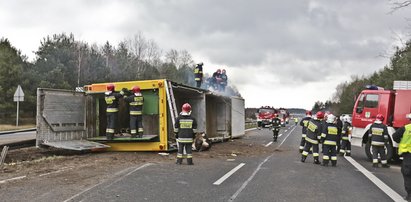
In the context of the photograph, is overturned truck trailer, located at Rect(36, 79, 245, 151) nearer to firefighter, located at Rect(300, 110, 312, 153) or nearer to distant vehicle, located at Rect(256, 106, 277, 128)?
firefighter, located at Rect(300, 110, 312, 153)

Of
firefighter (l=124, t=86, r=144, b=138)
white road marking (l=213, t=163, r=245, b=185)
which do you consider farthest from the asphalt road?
firefighter (l=124, t=86, r=144, b=138)

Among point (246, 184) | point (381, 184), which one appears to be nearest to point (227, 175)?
point (246, 184)

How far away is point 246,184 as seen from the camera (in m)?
7.55

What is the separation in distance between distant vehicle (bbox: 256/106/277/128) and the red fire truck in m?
23.9

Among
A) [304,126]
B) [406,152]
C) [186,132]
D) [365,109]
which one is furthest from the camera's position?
[365,109]

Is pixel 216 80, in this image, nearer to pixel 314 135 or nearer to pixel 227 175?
pixel 314 135

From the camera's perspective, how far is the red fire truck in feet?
39.7

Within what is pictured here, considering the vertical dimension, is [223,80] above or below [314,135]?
above

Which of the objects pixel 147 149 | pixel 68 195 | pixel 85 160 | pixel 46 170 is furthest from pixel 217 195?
pixel 147 149

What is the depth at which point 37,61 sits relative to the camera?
41.5 m

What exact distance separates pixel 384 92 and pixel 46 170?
10346 millimetres

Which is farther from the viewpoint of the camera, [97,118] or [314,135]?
[97,118]

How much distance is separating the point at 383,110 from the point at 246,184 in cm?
717

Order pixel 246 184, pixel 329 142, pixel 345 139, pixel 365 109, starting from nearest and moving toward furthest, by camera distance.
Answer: pixel 246 184 < pixel 329 142 < pixel 365 109 < pixel 345 139
